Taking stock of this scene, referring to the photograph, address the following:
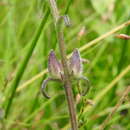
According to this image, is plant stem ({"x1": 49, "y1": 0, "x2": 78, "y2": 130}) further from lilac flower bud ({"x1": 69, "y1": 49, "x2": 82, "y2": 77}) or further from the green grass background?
the green grass background

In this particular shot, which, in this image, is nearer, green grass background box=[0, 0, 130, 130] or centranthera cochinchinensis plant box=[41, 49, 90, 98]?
centranthera cochinchinensis plant box=[41, 49, 90, 98]

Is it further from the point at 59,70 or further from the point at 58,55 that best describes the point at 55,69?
the point at 58,55

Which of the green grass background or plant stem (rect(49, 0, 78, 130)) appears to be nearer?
plant stem (rect(49, 0, 78, 130))

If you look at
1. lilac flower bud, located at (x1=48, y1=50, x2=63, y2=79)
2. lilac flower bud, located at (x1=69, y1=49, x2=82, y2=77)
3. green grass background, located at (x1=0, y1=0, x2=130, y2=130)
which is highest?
lilac flower bud, located at (x1=48, y1=50, x2=63, y2=79)

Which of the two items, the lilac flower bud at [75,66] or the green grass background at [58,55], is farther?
the green grass background at [58,55]

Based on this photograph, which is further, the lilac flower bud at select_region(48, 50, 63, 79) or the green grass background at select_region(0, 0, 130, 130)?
the green grass background at select_region(0, 0, 130, 130)

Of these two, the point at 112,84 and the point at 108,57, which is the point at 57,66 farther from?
the point at 108,57

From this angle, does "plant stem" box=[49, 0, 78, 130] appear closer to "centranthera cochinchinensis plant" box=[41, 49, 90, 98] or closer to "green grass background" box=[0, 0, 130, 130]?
→ "centranthera cochinchinensis plant" box=[41, 49, 90, 98]

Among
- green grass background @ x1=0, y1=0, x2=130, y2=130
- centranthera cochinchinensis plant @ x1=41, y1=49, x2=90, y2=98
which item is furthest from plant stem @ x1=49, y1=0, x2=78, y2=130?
green grass background @ x1=0, y1=0, x2=130, y2=130

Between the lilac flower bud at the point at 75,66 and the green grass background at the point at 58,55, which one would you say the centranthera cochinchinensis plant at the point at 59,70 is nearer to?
the lilac flower bud at the point at 75,66

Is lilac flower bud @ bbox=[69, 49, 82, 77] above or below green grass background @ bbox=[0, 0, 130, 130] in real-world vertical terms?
above

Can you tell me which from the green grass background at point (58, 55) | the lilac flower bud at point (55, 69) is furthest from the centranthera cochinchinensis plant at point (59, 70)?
the green grass background at point (58, 55)

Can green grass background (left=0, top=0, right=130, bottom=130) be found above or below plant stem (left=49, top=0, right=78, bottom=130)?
below

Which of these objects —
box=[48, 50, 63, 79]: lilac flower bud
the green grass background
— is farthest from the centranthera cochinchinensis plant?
the green grass background
